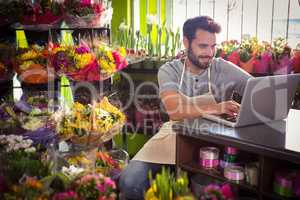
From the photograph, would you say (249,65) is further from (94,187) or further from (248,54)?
(94,187)

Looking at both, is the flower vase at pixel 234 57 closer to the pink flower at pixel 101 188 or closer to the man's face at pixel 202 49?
the man's face at pixel 202 49

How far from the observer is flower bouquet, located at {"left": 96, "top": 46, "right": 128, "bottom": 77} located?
2.83 meters

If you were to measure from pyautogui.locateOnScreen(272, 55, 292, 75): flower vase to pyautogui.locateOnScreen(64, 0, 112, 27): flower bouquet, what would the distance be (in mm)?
1439

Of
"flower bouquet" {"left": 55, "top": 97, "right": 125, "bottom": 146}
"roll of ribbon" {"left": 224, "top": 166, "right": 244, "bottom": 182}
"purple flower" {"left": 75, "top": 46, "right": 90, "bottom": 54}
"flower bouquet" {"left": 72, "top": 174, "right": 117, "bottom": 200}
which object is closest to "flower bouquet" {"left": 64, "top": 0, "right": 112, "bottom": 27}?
"purple flower" {"left": 75, "top": 46, "right": 90, "bottom": 54}

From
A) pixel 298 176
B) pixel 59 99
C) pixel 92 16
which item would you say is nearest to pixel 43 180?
pixel 298 176

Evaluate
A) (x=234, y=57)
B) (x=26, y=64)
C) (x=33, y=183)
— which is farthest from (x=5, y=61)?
(x=234, y=57)

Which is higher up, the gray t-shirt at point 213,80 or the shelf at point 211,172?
the gray t-shirt at point 213,80

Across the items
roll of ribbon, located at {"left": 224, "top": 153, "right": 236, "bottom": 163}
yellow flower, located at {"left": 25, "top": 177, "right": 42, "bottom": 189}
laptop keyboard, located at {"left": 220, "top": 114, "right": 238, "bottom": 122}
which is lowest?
roll of ribbon, located at {"left": 224, "top": 153, "right": 236, "bottom": 163}

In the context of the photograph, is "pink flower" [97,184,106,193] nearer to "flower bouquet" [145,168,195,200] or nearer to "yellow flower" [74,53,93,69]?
"flower bouquet" [145,168,195,200]

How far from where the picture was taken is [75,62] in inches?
108

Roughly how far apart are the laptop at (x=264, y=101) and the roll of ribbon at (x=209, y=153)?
0.16m

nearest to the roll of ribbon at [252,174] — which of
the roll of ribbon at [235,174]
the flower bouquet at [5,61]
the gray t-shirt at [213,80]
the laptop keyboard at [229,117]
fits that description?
the roll of ribbon at [235,174]

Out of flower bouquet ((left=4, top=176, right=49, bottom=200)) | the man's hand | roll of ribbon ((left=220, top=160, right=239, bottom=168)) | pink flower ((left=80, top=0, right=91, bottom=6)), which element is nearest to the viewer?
flower bouquet ((left=4, top=176, right=49, bottom=200))

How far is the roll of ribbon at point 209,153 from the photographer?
1.94 meters
